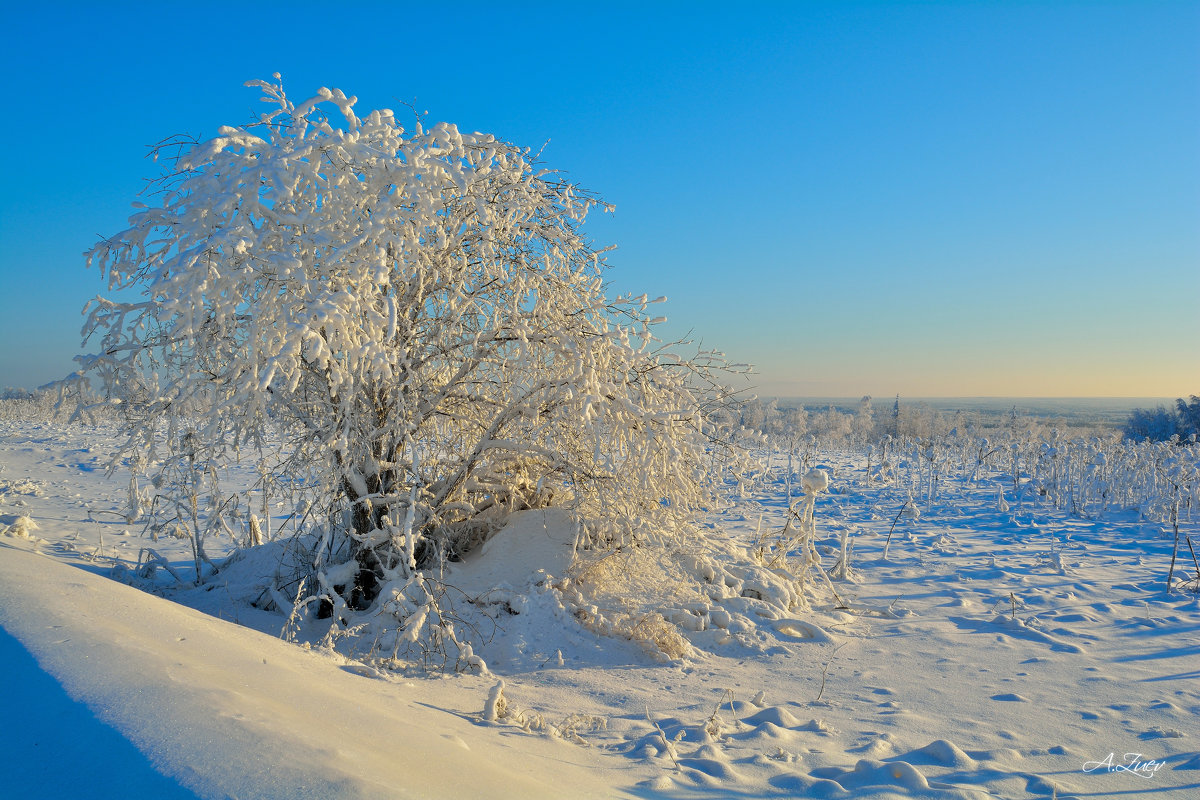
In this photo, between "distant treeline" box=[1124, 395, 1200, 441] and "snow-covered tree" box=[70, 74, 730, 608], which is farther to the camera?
"distant treeline" box=[1124, 395, 1200, 441]

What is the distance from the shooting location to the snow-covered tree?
4629 millimetres

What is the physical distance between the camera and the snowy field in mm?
2195

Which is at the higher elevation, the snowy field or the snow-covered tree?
the snow-covered tree

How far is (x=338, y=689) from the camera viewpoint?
134 inches

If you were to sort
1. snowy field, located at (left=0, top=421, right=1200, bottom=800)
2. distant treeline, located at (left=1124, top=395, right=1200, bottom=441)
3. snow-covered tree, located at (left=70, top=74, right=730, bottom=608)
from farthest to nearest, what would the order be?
distant treeline, located at (left=1124, top=395, right=1200, bottom=441) → snow-covered tree, located at (left=70, top=74, right=730, bottom=608) → snowy field, located at (left=0, top=421, right=1200, bottom=800)

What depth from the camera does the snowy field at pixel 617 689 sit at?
7.20ft

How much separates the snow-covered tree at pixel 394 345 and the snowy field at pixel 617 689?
0.94m

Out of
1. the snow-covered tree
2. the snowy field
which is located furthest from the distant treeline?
the snow-covered tree

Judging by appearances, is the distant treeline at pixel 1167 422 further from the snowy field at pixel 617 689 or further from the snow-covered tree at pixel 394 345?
the snow-covered tree at pixel 394 345

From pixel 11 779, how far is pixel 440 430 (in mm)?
5540

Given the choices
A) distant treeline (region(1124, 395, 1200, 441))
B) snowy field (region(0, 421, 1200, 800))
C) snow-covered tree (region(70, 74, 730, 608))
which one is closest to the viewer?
snowy field (region(0, 421, 1200, 800))

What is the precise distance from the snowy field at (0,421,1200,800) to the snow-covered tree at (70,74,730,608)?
3.08ft

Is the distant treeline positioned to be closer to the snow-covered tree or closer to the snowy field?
the snowy field

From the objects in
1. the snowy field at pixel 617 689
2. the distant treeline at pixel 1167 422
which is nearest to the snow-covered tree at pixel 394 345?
the snowy field at pixel 617 689
